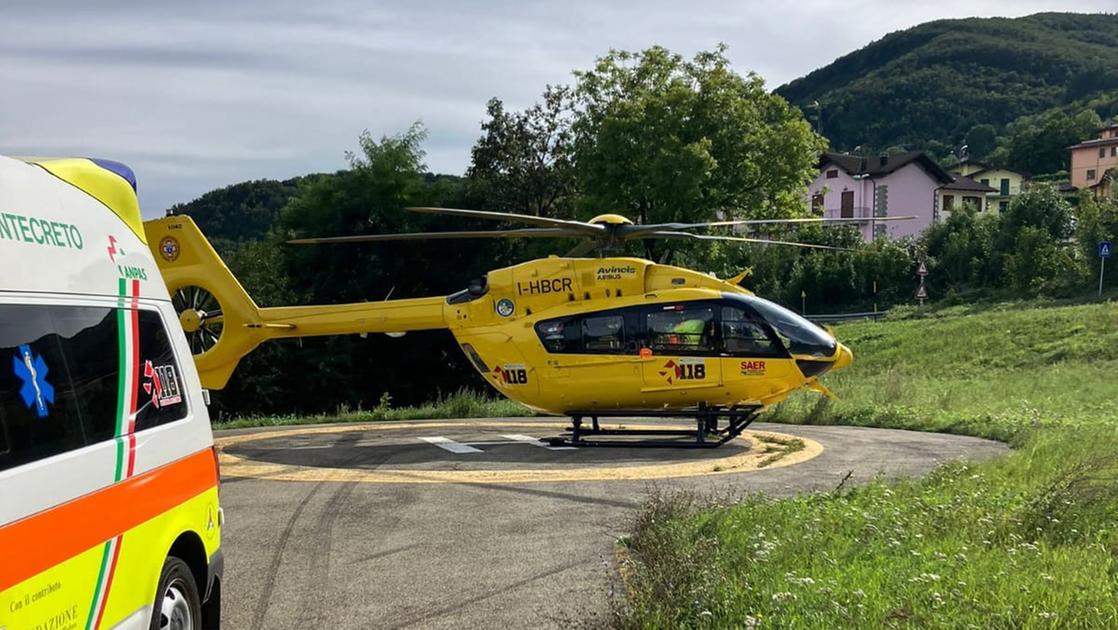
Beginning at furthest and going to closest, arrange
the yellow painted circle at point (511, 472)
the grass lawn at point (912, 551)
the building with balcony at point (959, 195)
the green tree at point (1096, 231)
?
the building with balcony at point (959, 195)
the green tree at point (1096, 231)
the yellow painted circle at point (511, 472)
the grass lawn at point (912, 551)

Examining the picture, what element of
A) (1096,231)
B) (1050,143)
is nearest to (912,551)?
(1096,231)

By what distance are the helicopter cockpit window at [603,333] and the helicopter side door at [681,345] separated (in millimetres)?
358

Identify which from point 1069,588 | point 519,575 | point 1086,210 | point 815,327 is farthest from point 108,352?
point 1086,210

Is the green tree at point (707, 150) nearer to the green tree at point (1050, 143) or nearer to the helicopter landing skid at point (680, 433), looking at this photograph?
the helicopter landing skid at point (680, 433)

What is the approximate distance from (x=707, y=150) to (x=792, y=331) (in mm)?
18583

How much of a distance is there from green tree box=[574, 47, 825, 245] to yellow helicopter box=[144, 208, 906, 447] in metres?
17.6

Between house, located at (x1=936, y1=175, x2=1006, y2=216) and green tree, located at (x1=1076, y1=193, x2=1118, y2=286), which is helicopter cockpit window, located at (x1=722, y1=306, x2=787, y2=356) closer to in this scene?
green tree, located at (x1=1076, y1=193, x2=1118, y2=286)

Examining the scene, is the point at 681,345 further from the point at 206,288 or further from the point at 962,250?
the point at 962,250

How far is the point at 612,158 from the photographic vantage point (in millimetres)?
32438

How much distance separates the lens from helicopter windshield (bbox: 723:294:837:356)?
13.1 meters

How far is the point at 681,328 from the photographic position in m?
13.1

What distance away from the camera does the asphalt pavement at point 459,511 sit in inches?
234

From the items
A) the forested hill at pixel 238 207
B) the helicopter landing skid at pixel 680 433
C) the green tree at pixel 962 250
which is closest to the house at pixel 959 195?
the green tree at pixel 962 250

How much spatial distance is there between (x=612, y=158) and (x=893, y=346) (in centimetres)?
1244
